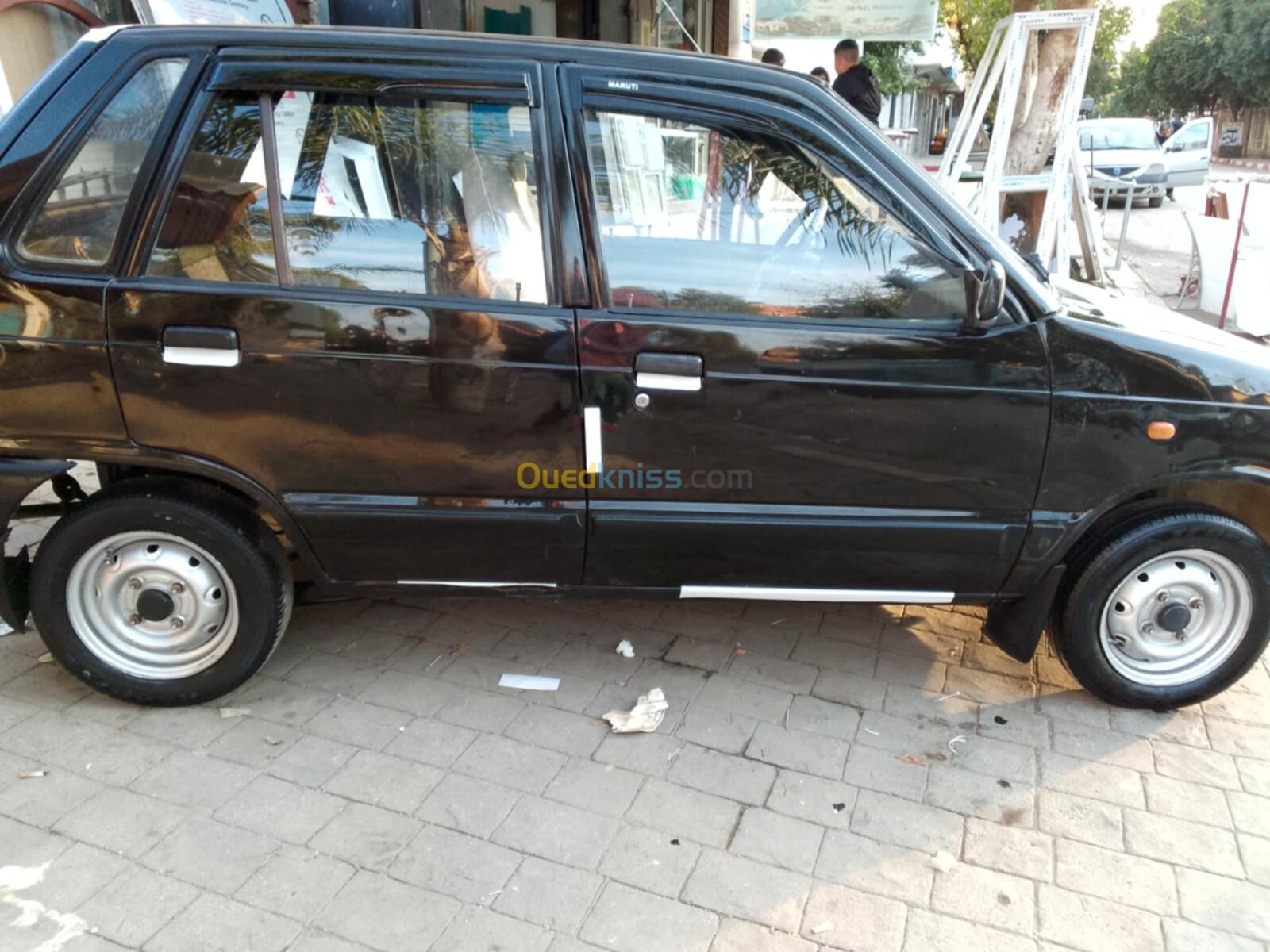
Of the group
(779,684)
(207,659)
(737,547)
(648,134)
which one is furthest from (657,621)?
(648,134)

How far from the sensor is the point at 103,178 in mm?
2689

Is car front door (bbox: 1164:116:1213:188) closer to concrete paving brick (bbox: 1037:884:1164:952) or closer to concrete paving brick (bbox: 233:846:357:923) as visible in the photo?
concrete paving brick (bbox: 1037:884:1164:952)

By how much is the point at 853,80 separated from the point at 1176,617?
6.86m

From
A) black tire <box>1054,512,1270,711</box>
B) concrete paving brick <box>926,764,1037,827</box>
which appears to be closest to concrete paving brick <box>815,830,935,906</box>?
concrete paving brick <box>926,764,1037,827</box>

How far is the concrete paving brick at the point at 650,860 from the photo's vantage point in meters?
2.43

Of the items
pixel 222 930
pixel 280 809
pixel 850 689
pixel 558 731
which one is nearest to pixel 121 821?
pixel 280 809

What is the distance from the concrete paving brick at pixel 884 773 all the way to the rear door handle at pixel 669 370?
4.29 feet

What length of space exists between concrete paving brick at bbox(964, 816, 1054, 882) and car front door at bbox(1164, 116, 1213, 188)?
24.2m

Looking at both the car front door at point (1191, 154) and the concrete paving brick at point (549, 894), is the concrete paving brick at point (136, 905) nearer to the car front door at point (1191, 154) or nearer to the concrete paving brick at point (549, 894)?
the concrete paving brick at point (549, 894)

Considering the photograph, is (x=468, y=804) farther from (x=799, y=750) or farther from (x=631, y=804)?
(x=799, y=750)

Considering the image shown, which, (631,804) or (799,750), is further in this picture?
(799,750)

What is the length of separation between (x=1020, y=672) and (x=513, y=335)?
7.47 feet

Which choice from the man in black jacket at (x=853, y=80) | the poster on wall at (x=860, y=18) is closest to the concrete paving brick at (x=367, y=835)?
the man in black jacket at (x=853, y=80)

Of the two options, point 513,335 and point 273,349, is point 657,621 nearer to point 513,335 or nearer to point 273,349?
point 513,335
